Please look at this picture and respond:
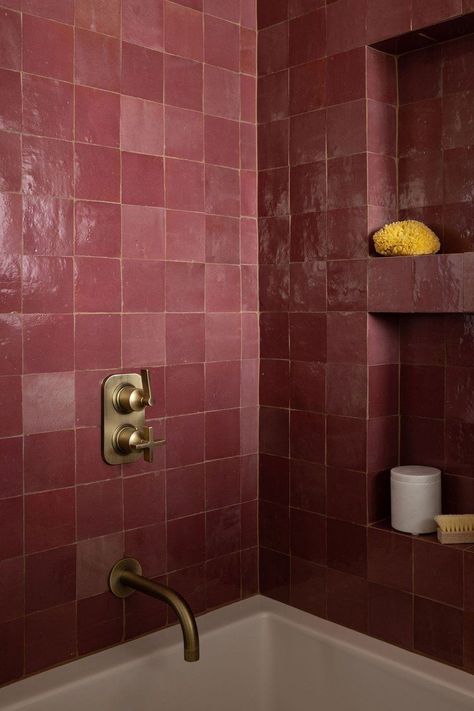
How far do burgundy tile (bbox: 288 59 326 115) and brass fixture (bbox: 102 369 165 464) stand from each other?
0.84 m

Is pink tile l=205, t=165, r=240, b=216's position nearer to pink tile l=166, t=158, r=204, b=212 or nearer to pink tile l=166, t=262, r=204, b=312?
pink tile l=166, t=158, r=204, b=212

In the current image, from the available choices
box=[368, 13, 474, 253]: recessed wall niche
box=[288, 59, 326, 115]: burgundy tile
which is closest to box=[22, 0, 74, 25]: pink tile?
box=[288, 59, 326, 115]: burgundy tile

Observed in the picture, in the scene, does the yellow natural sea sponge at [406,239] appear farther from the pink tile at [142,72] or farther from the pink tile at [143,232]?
the pink tile at [142,72]

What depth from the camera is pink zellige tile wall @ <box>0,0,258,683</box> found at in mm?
1756

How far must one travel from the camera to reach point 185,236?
205 centimetres

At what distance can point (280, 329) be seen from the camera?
218 centimetres

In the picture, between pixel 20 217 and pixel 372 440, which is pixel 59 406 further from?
pixel 372 440

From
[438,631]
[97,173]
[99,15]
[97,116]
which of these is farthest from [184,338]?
[438,631]

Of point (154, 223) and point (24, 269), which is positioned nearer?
point (24, 269)

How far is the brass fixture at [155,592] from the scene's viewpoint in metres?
1.65

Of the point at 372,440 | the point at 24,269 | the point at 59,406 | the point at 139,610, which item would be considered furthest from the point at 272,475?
the point at 24,269

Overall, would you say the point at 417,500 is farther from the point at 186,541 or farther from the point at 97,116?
the point at 97,116

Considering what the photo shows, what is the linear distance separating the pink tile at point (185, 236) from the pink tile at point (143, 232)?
23 millimetres

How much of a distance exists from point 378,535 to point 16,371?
0.97m
